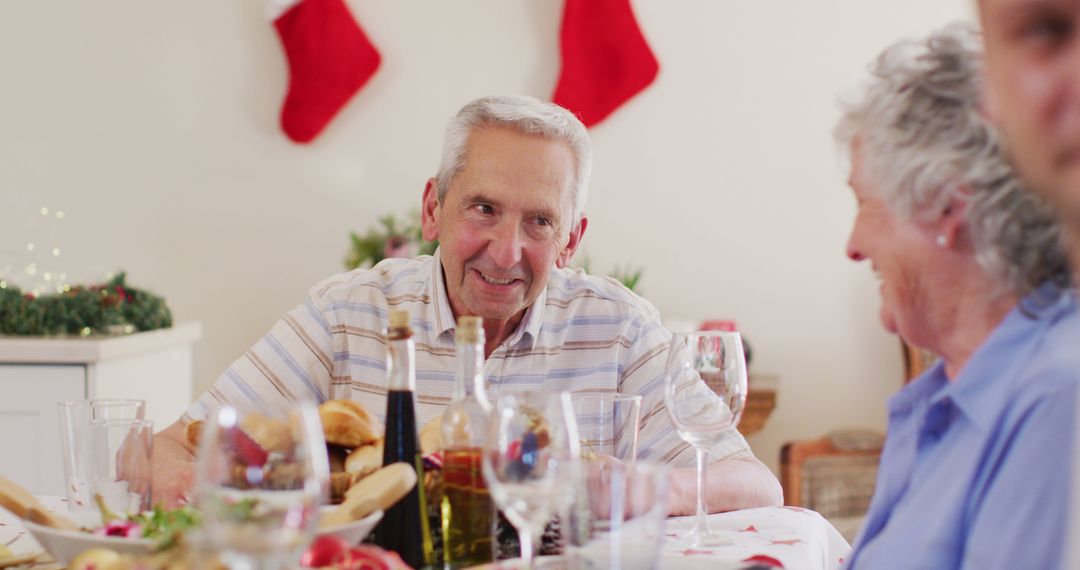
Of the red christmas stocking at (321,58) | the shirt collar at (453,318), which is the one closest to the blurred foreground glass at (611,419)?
the shirt collar at (453,318)

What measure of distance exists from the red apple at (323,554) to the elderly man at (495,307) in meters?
0.89

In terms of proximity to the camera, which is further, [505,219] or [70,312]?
[70,312]

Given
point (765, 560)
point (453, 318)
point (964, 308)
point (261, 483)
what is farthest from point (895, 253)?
point (453, 318)

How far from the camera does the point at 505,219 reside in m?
1.77

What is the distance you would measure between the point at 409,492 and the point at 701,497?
378 millimetres

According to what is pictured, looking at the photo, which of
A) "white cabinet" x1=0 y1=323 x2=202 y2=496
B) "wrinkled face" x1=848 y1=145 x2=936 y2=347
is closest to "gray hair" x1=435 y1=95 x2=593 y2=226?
"wrinkled face" x1=848 y1=145 x2=936 y2=347

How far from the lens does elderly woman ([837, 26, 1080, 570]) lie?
84 centimetres

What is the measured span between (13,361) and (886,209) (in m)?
2.21

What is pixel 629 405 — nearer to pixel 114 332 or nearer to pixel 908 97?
pixel 908 97

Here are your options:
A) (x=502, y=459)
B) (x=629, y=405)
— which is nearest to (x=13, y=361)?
(x=629, y=405)

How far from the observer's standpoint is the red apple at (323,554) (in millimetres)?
847

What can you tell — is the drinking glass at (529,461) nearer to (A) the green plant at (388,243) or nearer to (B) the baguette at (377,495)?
(B) the baguette at (377,495)

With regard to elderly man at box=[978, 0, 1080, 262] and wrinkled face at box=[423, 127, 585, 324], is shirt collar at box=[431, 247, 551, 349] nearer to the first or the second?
wrinkled face at box=[423, 127, 585, 324]

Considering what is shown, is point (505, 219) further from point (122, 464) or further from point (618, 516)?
point (618, 516)
